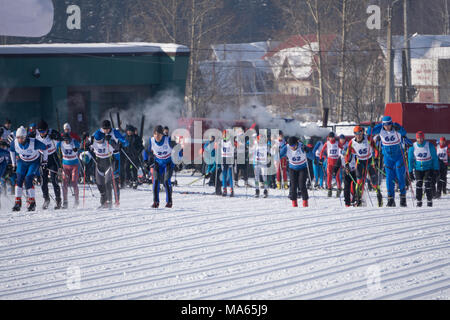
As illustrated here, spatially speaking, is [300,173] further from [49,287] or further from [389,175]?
[49,287]

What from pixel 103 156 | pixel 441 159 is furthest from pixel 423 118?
pixel 103 156

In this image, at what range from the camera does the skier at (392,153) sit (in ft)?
47.2

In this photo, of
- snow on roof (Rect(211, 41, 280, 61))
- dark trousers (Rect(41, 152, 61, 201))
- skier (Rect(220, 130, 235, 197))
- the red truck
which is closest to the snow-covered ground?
dark trousers (Rect(41, 152, 61, 201))

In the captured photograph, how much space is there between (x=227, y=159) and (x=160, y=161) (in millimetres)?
4220

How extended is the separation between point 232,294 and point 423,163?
8.32 m

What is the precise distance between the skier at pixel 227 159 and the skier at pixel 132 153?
3.35 m

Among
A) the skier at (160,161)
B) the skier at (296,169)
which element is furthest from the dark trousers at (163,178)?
A: the skier at (296,169)

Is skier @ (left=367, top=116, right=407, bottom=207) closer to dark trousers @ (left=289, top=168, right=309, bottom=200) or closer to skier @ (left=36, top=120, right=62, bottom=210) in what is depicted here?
dark trousers @ (left=289, top=168, right=309, bottom=200)

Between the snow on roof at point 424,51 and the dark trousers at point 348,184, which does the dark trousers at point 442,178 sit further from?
the snow on roof at point 424,51

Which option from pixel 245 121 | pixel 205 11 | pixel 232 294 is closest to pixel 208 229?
pixel 232 294

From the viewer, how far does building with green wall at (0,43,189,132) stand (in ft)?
107

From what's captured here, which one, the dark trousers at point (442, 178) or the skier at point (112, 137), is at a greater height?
the skier at point (112, 137)

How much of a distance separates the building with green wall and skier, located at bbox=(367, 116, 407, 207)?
68.0 feet
